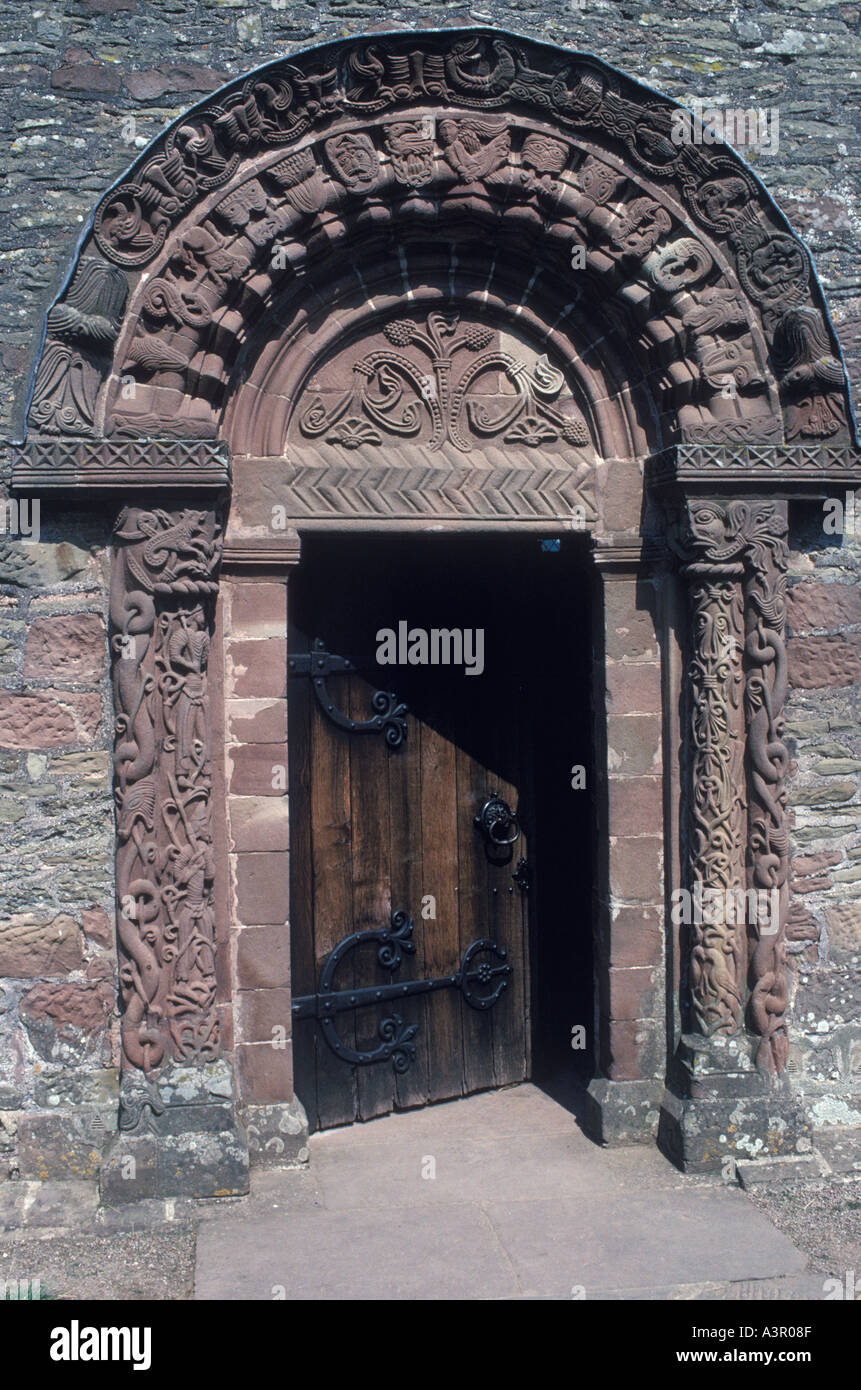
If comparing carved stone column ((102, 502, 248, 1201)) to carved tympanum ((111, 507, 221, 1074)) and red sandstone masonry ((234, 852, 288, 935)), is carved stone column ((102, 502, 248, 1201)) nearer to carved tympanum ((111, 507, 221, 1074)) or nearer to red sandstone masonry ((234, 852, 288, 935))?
carved tympanum ((111, 507, 221, 1074))

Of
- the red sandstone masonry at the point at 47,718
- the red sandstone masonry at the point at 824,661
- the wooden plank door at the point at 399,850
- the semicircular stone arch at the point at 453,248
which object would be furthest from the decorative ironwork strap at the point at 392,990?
the semicircular stone arch at the point at 453,248

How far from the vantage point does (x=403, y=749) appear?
5.31 m

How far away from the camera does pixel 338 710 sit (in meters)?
5.14

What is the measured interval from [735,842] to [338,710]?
1.69m

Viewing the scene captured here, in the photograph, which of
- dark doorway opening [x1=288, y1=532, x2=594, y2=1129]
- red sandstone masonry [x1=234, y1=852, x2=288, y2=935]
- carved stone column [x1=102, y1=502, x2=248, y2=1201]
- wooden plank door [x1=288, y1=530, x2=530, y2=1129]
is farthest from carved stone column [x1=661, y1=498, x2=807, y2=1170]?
carved stone column [x1=102, y1=502, x2=248, y2=1201]

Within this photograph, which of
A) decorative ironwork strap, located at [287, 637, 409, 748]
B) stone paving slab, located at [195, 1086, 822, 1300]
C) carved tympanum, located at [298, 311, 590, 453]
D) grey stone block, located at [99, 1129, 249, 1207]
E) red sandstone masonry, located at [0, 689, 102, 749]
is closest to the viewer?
stone paving slab, located at [195, 1086, 822, 1300]

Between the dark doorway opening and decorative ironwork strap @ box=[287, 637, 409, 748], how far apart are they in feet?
0.10

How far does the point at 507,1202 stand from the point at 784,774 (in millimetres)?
1912

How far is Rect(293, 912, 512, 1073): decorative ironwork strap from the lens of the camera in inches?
202

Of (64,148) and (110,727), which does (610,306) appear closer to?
(64,148)

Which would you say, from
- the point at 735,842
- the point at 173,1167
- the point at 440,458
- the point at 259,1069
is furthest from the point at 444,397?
the point at 173,1167

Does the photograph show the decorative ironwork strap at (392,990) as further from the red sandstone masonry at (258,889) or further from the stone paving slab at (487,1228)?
the red sandstone masonry at (258,889)

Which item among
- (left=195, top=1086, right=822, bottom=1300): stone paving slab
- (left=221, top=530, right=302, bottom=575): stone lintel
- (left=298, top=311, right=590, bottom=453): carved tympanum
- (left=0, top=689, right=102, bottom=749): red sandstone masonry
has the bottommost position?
(left=195, top=1086, right=822, bottom=1300): stone paving slab

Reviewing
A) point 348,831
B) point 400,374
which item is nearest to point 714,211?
point 400,374
